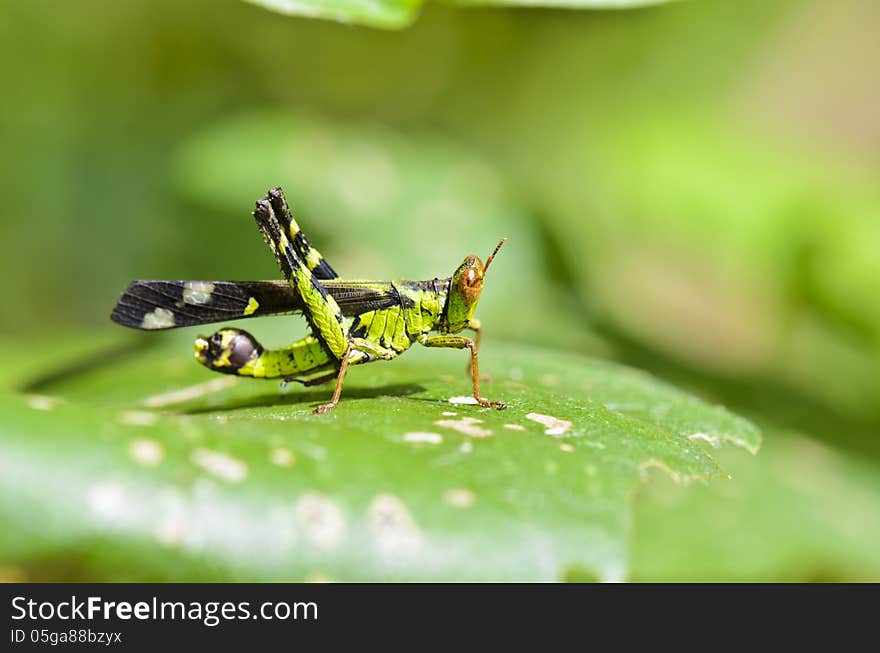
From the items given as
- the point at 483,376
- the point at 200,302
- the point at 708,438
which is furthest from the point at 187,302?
the point at 708,438

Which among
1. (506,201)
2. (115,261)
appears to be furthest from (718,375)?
(115,261)

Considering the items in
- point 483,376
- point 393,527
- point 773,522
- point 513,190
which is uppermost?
point 513,190

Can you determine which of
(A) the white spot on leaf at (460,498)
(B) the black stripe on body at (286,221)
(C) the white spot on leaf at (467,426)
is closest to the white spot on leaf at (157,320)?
(B) the black stripe on body at (286,221)

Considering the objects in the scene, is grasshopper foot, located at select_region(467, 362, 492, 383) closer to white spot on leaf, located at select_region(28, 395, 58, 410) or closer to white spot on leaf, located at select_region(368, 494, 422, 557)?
white spot on leaf, located at select_region(368, 494, 422, 557)

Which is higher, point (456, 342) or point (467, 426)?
point (456, 342)

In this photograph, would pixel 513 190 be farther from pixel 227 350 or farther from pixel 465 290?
pixel 227 350

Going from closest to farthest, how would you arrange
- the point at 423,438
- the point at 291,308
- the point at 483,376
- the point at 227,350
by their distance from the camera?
the point at 423,438 → the point at 227,350 → the point at 291,308 → the point at 483,376

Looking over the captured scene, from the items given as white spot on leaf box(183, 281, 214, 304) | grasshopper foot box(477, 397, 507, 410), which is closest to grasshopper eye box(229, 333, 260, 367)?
white spot on leaf box(183, 281, 214, 304)

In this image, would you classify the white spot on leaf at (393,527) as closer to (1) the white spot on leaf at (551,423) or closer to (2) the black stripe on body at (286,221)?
(1) the white spot on leaf at (551,423)
